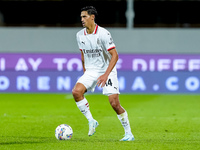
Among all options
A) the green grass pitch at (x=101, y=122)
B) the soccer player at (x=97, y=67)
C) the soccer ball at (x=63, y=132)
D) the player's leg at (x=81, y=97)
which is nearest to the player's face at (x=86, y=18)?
the soccer player at (x=97, y=67)

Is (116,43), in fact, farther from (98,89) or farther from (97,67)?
(97,67)

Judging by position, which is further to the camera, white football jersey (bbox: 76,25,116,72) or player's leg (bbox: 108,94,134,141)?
white football jersey (bbox: 76,25,116,72)

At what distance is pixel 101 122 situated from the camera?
977 centimetres

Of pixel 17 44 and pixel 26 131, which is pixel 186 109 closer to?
pixel 26 131

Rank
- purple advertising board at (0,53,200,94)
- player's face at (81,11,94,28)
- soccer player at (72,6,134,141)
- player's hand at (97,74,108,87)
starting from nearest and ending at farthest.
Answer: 1. player's hand at (97,74,108,87)
2. soccer player at (72,6,134,141)
3. player's face at (81,11,94,28)
4. purple advertising board at (0,53,200,94)

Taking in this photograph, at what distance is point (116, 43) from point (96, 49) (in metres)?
12.8

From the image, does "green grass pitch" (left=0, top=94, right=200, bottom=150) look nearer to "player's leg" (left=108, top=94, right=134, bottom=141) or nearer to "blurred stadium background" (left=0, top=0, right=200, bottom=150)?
"blurred stadium background" (left=0, top=0, right=200, bottom=150)

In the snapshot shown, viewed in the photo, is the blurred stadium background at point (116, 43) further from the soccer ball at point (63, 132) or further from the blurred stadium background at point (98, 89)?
the soccer ball at point (63, 132)

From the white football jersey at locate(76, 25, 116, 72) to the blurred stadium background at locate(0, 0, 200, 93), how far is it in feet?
30.0

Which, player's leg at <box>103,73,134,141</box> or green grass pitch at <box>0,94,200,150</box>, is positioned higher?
player's leg at <box>103,73,134,141</box>

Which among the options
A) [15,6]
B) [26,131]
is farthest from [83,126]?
[15,6]

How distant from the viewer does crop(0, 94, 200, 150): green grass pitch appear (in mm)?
6888

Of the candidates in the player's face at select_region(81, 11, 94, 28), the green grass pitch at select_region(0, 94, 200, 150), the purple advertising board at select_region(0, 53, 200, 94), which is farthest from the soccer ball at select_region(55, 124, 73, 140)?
the purple advertising board at select_region(0, 53, 200, 94)

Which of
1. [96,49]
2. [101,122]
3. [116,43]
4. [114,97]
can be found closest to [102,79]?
[114,97]
